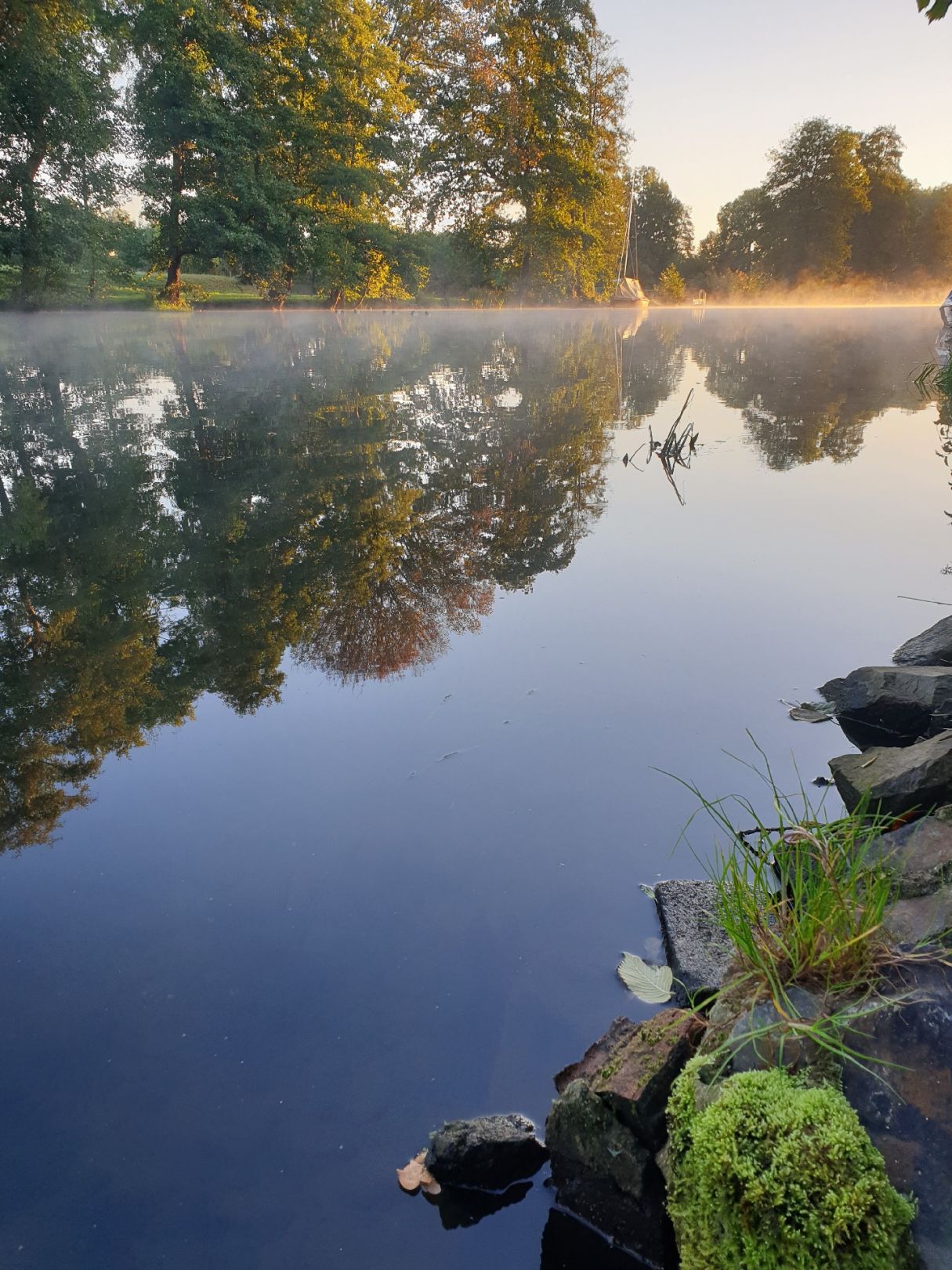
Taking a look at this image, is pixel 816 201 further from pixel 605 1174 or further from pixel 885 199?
pixel 605 1174

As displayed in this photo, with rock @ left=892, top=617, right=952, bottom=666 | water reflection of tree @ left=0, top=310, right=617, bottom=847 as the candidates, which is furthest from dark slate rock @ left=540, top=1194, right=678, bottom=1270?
rock @ left=892, top=617, right=952, bottom=666

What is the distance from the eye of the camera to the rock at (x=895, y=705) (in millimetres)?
3727

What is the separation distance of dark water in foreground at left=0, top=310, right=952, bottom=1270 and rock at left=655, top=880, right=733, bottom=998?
0.12 meters

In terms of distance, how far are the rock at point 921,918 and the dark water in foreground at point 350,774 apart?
885 millimetres

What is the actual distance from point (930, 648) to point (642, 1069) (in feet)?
11.4

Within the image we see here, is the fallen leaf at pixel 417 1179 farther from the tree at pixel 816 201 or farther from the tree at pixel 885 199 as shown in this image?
the tree at pixel 885 199

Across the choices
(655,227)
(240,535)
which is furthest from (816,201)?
(240,535)

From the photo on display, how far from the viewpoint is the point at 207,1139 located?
211cm

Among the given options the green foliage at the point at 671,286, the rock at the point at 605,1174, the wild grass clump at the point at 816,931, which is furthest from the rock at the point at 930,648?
the green foliage at the point at 671,286

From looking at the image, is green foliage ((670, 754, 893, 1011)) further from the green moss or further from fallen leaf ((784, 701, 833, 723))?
fallen leaf ((784, 701, 833, 723))

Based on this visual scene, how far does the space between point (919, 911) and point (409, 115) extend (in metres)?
45.4

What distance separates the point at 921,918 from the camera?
2.10m

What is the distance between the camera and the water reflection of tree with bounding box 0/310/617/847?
14.6 feet

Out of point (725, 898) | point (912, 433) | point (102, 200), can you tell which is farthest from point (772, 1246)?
point (102, 200)
